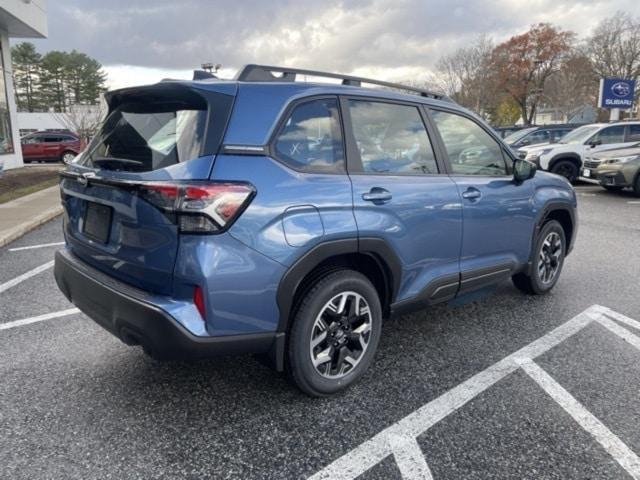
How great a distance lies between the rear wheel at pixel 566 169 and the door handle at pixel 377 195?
12.1 meters

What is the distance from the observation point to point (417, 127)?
11.1 ft

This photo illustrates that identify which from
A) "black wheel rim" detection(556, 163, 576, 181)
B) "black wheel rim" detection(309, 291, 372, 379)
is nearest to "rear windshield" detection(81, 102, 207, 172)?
"black wheel rim" detection(309, 291, 372, 379)

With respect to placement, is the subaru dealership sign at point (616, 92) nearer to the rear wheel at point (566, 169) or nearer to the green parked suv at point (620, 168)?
the rear wheel at point (566, 169)

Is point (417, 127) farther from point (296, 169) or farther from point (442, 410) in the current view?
point (442, 410)

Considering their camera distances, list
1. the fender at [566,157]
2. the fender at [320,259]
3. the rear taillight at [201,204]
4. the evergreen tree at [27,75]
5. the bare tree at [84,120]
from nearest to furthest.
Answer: the rear taillight at [201,204] → the fender at [320,259] → the fender at [566,157] → the bare tree at [84,120] → the evergreen tree at [27,75]

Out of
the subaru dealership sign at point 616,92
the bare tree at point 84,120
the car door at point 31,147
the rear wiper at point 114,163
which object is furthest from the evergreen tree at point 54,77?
the rear wiper at point 114,163

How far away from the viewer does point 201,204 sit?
223cm

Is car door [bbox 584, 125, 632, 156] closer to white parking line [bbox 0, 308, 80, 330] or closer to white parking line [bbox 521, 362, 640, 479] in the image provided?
white parking line [bbox 521, 362, 640, 479]

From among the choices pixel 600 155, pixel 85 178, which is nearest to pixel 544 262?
pixel 85 178

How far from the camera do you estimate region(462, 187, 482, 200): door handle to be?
3.46m

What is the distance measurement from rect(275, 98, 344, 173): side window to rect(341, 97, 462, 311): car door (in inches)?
3.4

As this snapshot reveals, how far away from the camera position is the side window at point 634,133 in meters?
12.6

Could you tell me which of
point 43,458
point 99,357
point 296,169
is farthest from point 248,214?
point 99,357

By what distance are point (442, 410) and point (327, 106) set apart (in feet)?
6.10
